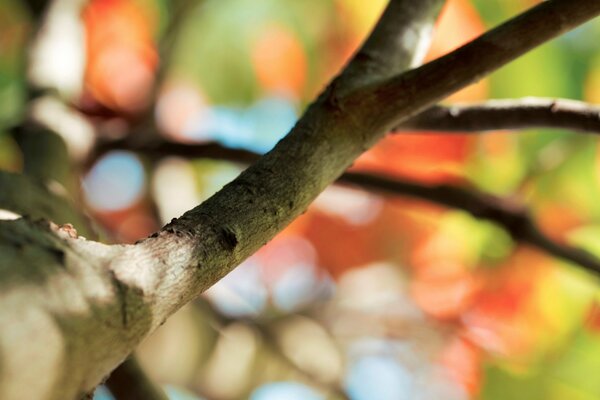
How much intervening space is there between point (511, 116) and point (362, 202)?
1.33 metres

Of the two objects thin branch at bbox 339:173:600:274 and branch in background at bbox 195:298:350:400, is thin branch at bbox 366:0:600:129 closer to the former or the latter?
thin branch at bbox 339:173:600:274

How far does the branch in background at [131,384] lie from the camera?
817mm

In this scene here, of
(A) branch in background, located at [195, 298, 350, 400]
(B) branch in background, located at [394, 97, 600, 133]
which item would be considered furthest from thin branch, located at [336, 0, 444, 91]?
(A) branch in background, located at [195, 298, 350, 400]

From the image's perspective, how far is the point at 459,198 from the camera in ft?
3.69

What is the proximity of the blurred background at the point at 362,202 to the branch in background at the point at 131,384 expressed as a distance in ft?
1.85

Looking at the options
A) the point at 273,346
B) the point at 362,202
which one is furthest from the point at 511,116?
the point at 362,202

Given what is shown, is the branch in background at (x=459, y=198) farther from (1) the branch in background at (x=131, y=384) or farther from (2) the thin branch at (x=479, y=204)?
(1) the branch in background at (x=131, y=384)

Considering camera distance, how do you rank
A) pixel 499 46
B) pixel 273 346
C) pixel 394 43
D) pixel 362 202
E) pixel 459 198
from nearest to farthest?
pixel 499 46, pixel 394 43, pixel 459 198, pixel 273 346, pixel 362 202

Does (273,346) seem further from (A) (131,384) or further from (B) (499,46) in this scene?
(B) (499,46)

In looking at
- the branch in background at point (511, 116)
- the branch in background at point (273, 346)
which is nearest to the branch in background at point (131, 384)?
the branch in background at point (511, 116)

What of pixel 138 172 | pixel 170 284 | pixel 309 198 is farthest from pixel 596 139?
pixel 170 284

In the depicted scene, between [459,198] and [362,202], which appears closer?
[459,198]

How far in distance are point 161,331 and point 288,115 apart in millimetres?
995

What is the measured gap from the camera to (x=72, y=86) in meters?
1.18
